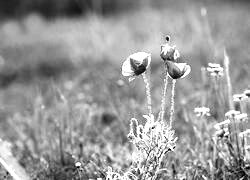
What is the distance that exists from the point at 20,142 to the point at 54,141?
0.40 metres

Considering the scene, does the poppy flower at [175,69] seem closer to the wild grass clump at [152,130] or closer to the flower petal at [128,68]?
the wild grass clump at [152,130]

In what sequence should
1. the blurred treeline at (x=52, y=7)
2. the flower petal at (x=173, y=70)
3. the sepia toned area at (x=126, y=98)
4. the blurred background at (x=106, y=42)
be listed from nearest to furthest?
the flower petal at (x=173, y=70) < the sepia toned area at (x=126, y=98) < the blurred background at (x=106, y=42) < the blurred treeline at (x=52, y=7)

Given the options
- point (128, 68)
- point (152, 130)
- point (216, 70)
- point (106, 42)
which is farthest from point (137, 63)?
point (106, 42)

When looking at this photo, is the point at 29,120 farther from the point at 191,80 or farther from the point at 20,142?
the point at 191,80

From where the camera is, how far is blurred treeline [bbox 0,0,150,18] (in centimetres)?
1037

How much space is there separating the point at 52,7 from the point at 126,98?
303 inches

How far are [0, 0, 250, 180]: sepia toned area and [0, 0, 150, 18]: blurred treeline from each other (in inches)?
26.9

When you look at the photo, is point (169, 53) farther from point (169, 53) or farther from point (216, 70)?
point (216, 70)

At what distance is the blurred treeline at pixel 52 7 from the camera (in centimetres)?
1037

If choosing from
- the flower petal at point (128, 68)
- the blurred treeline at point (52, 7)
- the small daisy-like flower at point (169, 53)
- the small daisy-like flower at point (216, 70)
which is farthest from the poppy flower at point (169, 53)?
the blurred treeline at point (52, 7)

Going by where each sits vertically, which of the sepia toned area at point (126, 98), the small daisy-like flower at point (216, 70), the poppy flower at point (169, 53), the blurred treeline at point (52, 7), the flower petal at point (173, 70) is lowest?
the sepia toned area at point (126, 98)

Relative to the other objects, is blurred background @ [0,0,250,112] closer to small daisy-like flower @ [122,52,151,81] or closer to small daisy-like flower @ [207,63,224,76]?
small daisy-like flower @ [207,63,224,76]

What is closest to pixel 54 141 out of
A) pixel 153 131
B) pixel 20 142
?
pixel 20 142

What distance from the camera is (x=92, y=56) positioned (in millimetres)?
5414
